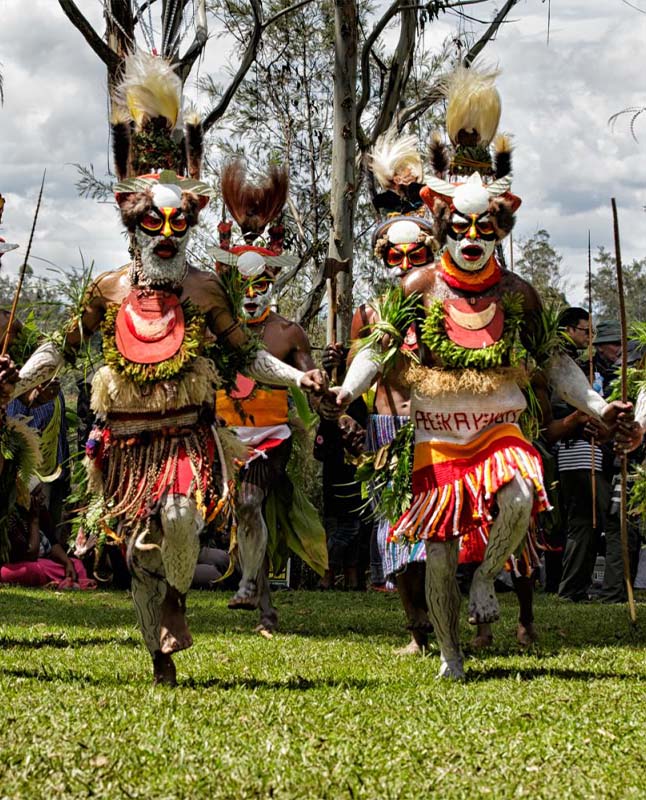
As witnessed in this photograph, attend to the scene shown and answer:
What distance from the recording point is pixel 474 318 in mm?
5895

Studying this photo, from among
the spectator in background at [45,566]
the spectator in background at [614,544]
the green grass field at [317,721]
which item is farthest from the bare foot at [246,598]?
the spectator in background at [45,566]

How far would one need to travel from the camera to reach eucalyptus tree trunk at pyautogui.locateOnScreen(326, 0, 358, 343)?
1176 centimetres

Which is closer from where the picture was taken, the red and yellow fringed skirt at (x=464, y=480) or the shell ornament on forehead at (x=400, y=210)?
the red and yellow fringed skirt at (x=464, y=480)

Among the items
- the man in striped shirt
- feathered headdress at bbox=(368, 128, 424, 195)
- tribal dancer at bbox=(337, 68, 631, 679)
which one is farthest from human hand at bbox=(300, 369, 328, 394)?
the man in striped shirt

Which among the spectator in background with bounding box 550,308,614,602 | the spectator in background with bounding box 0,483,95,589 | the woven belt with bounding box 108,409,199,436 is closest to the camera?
the woven belt with bounding box 108,409,199,436

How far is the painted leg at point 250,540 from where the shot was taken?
26.2 feet

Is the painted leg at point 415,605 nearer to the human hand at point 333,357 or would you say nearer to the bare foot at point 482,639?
the bare foot at point 482,639

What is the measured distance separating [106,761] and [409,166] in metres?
5.56

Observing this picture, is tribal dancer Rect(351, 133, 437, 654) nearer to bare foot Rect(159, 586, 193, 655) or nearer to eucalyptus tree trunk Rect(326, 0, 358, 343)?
bare foot Rect(159, 586, 193, 655)

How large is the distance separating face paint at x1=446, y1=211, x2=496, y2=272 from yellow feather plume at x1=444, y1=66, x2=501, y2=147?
23.8 inches

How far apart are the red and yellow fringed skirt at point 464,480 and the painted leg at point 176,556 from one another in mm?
1084

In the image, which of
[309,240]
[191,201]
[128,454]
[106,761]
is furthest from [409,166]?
[309,240]

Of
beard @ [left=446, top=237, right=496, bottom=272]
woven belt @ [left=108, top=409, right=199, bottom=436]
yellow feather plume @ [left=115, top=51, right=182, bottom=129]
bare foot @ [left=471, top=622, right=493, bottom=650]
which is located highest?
yellow feather plume @ [left=115, top=51, right=182, bottom=129]

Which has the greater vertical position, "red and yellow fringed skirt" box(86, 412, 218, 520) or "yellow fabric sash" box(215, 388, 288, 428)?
"yellow fabric sash" box(215, 388, 288, 428)
